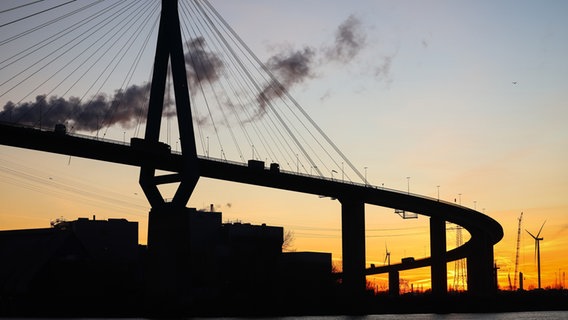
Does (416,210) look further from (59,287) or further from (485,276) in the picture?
(59,287)

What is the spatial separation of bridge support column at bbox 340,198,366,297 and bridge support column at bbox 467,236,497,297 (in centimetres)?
3698

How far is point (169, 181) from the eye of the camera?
280 feet

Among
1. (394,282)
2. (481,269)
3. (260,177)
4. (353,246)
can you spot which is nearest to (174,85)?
(260,177)

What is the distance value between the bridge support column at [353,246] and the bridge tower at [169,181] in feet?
106

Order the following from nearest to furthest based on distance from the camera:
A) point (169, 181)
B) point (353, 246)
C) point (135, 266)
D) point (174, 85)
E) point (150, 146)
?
point (174, 85)
point (150, 146)
point (169, 181)
point (353, 246)
point (135, 266)

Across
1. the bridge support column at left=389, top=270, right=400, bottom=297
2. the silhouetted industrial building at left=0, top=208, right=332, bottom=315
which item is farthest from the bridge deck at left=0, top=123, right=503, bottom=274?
the bridge support column at left=389, top=270, right=400, bottom=297

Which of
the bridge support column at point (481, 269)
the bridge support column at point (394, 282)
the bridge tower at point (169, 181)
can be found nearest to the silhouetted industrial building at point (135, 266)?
the bridge tower at point (169, 181)

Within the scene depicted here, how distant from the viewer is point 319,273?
463 feet

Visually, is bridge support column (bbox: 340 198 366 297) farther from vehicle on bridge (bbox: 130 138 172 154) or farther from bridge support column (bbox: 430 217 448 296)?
vehicle on bridge (bbox: 130 138 172 154)

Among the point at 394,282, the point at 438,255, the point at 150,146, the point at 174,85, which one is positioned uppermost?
the point at 174,85

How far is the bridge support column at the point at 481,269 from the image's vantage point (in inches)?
5699

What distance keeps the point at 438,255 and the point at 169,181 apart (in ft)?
231

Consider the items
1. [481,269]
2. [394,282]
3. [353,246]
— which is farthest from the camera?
[394,282]

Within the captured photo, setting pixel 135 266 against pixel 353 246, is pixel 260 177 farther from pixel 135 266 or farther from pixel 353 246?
pixel 135 266
